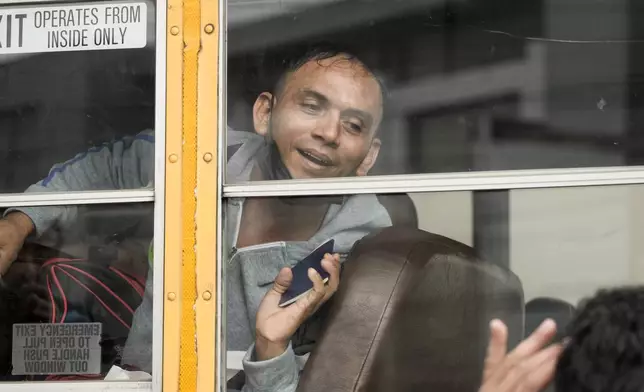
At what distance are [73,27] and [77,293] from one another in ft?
2.05

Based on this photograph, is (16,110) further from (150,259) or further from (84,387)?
(84,387)

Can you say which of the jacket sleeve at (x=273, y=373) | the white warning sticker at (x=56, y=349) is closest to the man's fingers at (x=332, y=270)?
the jacket sleeve at (x=273, y=373)

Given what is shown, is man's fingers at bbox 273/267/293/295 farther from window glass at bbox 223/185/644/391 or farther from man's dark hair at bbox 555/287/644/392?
man's dark hair at bbox 555/287/644/392

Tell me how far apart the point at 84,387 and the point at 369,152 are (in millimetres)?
821

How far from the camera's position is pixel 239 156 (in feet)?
5.89

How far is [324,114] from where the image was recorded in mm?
1793

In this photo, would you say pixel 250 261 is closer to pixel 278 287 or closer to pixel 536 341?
pixel 278 287

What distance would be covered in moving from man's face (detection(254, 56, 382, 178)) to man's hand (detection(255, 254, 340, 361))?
8.3 inches

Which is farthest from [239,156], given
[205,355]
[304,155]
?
[205,355]

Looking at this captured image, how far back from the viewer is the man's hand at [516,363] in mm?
1665

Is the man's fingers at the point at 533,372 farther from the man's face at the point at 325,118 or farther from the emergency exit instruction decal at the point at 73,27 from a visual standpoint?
the emergency exit instruction decal at the point at 73,27

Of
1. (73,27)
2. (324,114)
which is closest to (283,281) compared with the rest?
(324,114)

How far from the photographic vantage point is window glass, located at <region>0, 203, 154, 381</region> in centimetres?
183

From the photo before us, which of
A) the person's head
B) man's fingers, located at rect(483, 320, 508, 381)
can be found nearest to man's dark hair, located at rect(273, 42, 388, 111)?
the person's head
